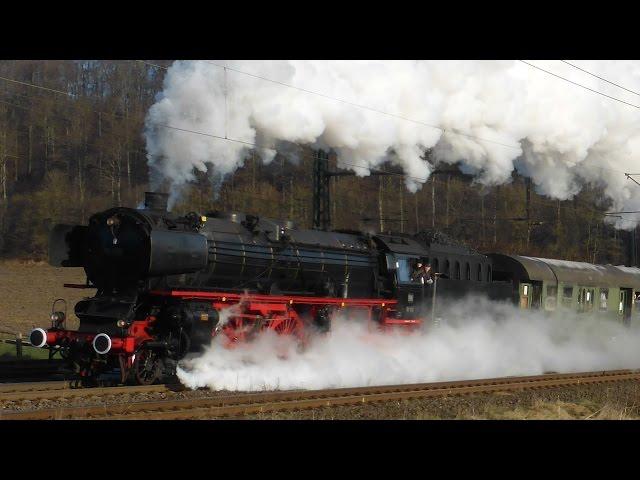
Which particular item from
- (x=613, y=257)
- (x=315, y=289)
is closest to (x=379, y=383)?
(x=315, y=289)

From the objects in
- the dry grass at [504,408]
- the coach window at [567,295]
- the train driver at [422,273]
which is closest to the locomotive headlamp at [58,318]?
the dry grass at [504,408]

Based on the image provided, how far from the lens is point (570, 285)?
83.6 ft

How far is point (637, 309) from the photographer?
29.3 m

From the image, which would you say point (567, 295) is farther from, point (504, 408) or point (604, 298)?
point (504, 408)

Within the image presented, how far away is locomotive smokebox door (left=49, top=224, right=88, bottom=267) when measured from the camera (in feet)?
48.8

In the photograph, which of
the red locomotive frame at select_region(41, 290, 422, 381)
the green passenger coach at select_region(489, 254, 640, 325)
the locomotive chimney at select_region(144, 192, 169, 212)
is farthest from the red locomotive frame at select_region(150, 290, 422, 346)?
the green passenger coach at select_region(489, 254, 640, 325)

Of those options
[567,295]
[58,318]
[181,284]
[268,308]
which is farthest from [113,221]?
[567,295]

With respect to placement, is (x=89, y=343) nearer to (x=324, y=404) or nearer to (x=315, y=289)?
(x=324, y=404)

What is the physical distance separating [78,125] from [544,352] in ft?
115

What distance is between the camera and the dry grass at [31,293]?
3250 centimetres

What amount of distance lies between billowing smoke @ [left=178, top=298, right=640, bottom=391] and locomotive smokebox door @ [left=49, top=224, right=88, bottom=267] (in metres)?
3.21

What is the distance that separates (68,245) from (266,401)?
543 centimetres

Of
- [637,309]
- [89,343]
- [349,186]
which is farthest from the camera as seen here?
[349,186]

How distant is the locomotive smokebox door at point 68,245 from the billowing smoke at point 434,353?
10.5 ft
